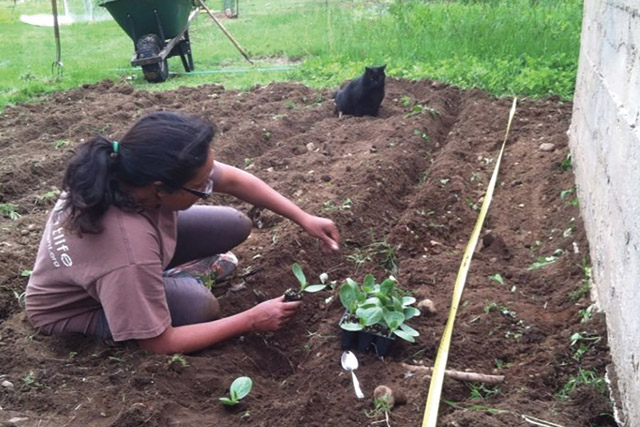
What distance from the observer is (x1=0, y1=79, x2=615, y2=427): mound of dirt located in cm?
244

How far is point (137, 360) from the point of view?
2.64 meters

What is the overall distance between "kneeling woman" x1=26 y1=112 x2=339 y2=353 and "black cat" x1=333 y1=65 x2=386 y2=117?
3.98 metres

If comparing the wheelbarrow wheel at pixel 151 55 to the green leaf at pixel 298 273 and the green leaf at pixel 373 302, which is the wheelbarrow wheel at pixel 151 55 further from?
the green leaf at pixel 373 302

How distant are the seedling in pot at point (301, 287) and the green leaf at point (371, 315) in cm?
35

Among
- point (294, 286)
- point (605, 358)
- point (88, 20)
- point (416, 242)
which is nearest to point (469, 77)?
point (416, 242)

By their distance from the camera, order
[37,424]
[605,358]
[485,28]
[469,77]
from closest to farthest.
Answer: [37,424] < [605,358] < [469,77] < [485,28]

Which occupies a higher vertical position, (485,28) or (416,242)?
(485,28)

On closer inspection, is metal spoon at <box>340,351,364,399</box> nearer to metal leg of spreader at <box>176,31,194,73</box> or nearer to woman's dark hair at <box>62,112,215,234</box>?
woman's dark hair at <box>62,112,215,234</box>

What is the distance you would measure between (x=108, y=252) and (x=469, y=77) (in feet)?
19.7

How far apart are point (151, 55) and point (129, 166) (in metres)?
7.29

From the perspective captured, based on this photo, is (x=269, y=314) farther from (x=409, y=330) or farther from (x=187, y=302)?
(x=409, y=330)

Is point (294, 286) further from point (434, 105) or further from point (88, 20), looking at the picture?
point (88, 20)

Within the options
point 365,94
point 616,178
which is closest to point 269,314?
point 616,178

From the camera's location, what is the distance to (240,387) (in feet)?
8.19
